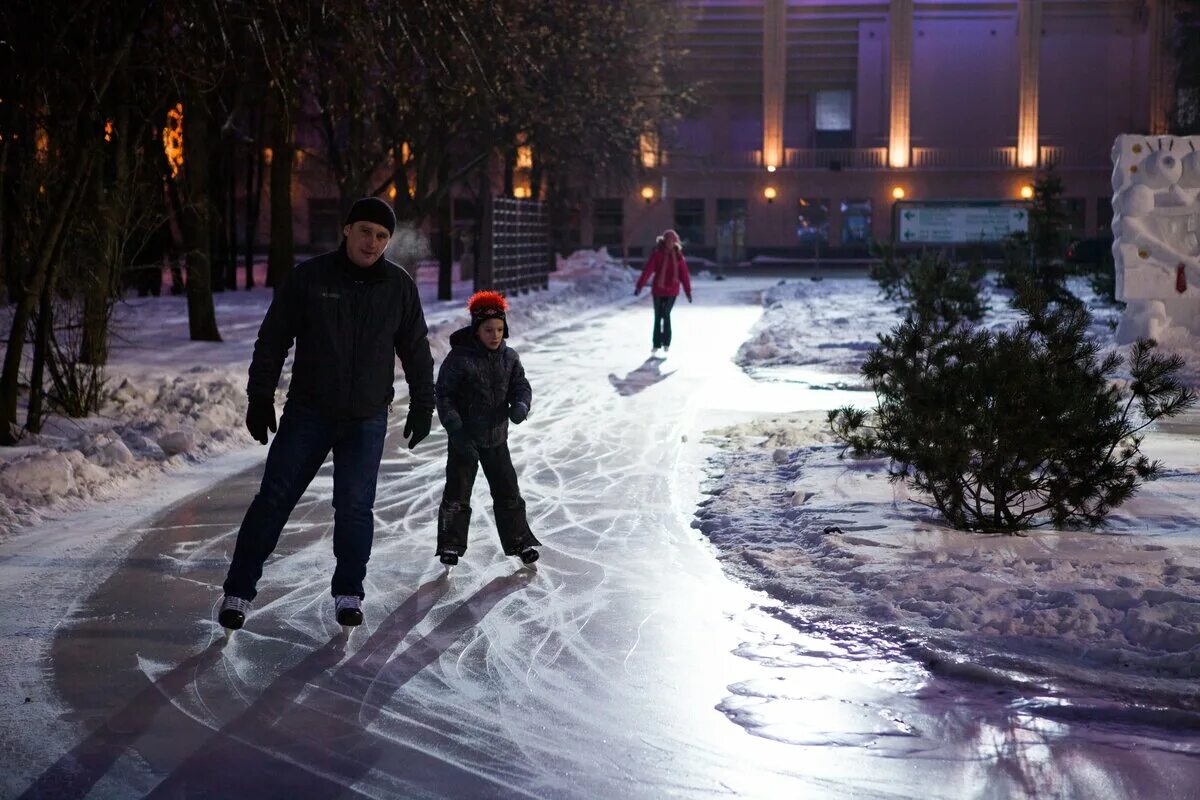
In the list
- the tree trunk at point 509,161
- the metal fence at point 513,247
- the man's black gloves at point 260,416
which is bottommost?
the man's black gloves at point 260,416

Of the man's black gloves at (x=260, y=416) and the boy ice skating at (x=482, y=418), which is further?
the boy ice skating at (x=482, y=418)

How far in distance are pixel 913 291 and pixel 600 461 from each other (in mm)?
14691

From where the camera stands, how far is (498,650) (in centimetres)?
629

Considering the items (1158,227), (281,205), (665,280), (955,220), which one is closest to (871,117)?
(955,220)

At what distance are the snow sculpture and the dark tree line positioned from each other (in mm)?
7201

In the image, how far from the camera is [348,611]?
6574 millimetres

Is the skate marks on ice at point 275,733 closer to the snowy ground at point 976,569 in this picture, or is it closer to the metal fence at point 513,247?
the snowy ground at point 976,569

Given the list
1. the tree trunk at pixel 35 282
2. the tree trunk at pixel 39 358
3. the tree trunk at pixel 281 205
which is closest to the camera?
the tree trunk at pixel 35 282

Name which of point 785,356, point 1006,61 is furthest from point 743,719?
point 1006,61

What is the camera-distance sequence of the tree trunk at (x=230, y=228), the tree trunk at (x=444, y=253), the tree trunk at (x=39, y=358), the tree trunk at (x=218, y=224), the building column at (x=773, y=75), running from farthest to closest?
the building column at (x=773, y=75)
the tree trunk at (x=230, y=228)
the tree trunk at (x=218, y=224)
the tree trunk at (x=444, y=253)
the tree trunk at (x=39, y=358)

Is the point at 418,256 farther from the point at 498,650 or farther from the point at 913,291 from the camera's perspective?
the point at 498,650

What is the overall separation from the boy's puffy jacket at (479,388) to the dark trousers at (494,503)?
11 centimetres

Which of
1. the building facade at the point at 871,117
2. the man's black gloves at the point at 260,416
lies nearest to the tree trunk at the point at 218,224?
the man's black gloves at the point at 260,416

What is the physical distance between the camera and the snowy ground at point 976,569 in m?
5.99
